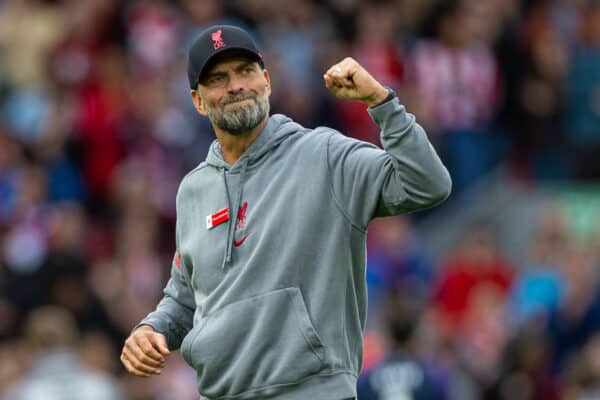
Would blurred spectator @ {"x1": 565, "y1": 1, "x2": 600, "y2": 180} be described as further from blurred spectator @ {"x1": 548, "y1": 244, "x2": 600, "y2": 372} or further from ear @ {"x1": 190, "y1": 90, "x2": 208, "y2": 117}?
ear @ {"x1": 190, "y1": 90, "x2": 208, "y2": 117}

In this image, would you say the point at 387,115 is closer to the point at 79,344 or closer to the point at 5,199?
the point at 79,344

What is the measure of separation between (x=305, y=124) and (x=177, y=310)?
6603 mm

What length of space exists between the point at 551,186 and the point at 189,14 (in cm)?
333

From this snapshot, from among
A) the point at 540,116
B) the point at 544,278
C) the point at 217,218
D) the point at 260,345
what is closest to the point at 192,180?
the point at 217,218

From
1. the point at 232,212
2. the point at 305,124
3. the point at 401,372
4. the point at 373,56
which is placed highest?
the point at 232,212

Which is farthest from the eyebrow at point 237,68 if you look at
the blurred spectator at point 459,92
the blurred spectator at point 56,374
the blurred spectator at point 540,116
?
the blurred spectator at point 540,116

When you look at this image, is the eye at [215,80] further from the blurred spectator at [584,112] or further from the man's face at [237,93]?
the blurred spectator at [584,112]

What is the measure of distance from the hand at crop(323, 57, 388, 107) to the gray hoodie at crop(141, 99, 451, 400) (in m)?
0.04

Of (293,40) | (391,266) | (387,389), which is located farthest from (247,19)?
(387,389)

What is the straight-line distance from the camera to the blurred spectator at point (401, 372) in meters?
8.46

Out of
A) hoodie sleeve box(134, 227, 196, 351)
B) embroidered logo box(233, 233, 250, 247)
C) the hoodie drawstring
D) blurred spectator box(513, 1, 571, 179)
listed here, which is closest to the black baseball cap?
the hoodie drawstring

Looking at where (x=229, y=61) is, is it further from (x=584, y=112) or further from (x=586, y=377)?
(x=584, y=112)

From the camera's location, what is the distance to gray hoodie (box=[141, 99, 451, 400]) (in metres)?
5.04

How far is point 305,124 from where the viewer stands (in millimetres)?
12250
